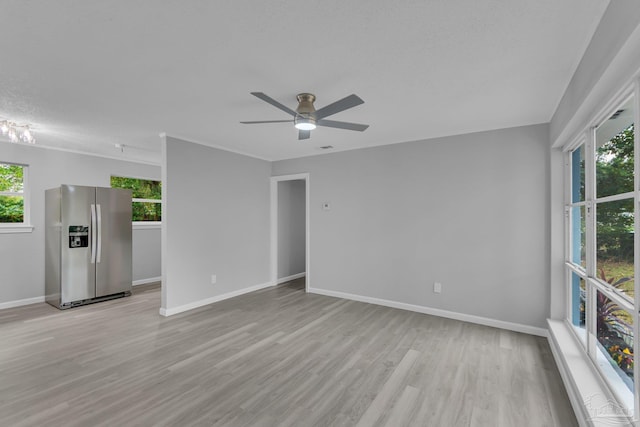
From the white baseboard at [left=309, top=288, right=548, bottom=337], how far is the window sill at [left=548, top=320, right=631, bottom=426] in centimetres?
52

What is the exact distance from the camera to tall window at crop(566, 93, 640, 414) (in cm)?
162

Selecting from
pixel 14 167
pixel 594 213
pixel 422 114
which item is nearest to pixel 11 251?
pixel 14 167

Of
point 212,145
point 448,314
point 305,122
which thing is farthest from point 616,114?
point 212,145

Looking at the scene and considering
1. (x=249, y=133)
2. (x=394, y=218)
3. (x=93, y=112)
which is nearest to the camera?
(x=93, y=112)

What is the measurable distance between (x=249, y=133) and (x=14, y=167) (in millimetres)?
3819

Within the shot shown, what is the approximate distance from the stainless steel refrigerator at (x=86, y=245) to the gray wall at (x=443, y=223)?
Result: 127 inches

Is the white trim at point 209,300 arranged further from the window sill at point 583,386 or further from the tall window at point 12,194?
the window sill at point 583,386

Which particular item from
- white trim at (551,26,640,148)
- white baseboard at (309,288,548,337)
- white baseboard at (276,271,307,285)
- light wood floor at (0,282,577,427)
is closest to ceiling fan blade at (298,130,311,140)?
white trim at (551,26,640,148)

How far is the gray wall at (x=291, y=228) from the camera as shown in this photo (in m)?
5.80


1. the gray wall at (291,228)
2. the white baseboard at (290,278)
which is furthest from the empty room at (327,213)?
the white baseboard at (290,278)

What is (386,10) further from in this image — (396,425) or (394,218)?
(394,218)

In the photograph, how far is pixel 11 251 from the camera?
4.26 meters

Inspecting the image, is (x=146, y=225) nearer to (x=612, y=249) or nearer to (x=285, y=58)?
(x=285, y=58)

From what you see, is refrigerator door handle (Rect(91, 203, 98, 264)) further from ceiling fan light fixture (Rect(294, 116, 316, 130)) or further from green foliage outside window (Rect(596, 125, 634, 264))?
green foliage outside window (Rect(596, 125, 634, 264))
